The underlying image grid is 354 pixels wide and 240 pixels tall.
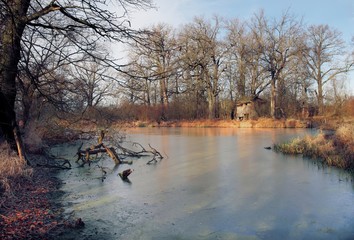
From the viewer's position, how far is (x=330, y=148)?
10.7 meters

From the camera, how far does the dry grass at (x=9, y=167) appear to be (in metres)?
5.89

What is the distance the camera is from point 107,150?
35.0ft

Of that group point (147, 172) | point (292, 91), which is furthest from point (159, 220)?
point (292, 91)

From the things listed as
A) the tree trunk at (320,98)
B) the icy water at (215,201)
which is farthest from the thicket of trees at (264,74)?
the icy water at (215,201)

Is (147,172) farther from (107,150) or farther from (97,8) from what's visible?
(97,8)

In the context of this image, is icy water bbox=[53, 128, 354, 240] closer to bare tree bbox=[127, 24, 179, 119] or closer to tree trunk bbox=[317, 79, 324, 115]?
bare tree bbox=[127, 24, 179, 119]

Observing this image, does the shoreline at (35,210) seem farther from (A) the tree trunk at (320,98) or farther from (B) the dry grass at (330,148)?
→ (A) the tree trunk at (320,98)

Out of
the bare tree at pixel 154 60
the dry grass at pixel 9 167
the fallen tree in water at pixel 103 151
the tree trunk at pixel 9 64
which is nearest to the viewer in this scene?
the bare tree at pixel 154 60

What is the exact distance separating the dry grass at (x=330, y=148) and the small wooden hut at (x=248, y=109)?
14.5m

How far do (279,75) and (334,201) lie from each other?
908 inches

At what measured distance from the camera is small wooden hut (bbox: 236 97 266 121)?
89.8 ft

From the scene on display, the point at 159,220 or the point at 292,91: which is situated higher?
the point at 292,91

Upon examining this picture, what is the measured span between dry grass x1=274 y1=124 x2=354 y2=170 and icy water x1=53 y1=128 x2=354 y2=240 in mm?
464

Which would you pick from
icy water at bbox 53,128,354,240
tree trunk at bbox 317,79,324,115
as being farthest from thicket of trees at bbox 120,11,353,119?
icy water at bbox 53,128,354,240
